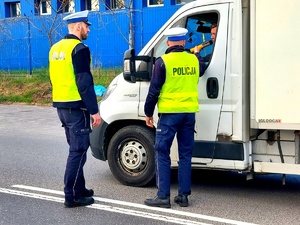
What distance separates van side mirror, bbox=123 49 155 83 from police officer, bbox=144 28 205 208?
554mm

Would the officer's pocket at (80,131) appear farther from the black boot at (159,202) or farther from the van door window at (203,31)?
the van door window at (203,31)

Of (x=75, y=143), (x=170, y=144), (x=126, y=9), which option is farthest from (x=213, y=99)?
(x=126, y=9)

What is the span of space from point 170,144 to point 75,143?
3.41 feet

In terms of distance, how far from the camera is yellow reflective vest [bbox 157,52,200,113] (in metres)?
5.44

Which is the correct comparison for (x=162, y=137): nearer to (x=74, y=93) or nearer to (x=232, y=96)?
(x=232, y=96)

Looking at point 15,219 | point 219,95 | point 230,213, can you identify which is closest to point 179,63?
point 219,95

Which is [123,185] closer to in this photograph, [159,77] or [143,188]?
[143,188]

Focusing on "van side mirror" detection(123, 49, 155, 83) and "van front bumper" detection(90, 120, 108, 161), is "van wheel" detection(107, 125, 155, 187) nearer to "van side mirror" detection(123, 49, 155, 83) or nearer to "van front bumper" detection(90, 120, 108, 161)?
"van front bumper" detection(90, 120, 108, 161)

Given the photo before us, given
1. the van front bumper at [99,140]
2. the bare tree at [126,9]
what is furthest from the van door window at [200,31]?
the bare tree at [126,9]

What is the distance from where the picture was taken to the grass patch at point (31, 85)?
18.9 m

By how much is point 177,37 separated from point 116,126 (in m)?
1.66

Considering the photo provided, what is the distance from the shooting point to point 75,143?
5.61 metres

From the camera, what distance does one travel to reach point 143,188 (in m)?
6.43

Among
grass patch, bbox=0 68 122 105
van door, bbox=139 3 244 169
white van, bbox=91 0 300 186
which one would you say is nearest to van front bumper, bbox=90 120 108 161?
white van, bbox=91 0 300 186
